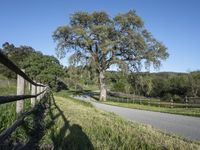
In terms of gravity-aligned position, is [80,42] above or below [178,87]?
above

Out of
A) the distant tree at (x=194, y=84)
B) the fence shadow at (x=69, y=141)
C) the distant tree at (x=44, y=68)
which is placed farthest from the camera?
the distant tree at (x=194, y=84)

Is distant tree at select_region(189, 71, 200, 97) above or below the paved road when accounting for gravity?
above

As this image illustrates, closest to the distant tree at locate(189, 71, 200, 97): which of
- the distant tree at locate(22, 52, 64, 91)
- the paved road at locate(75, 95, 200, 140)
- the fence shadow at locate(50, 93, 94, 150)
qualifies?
the distant tree at locate(22, 52, 64, 91)

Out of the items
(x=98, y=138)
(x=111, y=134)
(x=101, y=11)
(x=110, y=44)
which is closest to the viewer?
(x=98, y=138)

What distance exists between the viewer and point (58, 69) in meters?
82.5

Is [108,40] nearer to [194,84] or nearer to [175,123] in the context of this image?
[175,123]

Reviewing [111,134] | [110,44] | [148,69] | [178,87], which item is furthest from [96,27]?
[178,87]

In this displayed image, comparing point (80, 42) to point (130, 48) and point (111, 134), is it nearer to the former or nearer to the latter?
point (130, 48)

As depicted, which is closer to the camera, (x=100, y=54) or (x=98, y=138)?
(x=98, y=138)

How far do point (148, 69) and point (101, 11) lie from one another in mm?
11208

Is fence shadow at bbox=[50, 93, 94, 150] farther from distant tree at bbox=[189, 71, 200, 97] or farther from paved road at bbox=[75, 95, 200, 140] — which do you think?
distant tree at bbox=[189, 71, 200, 97]

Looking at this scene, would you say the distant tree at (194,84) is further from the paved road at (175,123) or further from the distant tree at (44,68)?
the paved road at (175,123)

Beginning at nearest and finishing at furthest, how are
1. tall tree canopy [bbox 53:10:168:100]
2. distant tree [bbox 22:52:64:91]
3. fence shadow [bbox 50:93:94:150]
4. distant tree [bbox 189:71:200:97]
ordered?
fence shadow [bbox 50:93:94:150] < tall tree canopy [bbox 53:10:168:100] < distant tree [bbox 22:52:64:91] < distant tree [bbox 189:71:200:97]

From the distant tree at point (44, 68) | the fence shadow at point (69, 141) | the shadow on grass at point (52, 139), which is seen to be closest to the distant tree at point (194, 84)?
the distant tree at point (44, 68)
